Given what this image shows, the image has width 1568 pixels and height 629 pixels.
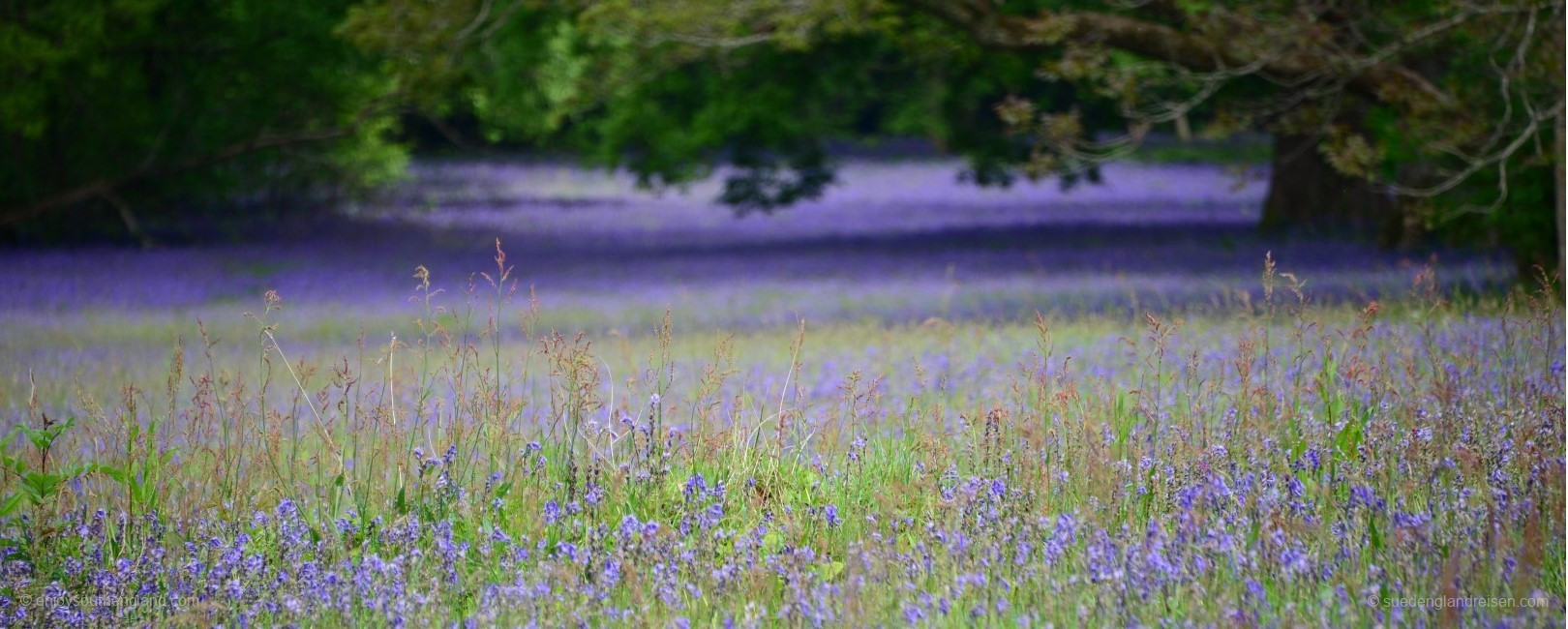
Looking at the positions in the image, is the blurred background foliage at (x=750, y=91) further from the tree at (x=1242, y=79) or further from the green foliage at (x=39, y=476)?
the green foliage at (x=39, y=476)

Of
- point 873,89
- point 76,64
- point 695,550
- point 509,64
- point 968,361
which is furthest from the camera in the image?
point 873,89

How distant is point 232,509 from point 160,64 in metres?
17.8

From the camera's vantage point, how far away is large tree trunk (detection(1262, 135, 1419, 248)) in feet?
58.4

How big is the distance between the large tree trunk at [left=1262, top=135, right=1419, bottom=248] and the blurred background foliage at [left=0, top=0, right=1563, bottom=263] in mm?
35

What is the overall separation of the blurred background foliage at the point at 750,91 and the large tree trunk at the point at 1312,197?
0.11 feet

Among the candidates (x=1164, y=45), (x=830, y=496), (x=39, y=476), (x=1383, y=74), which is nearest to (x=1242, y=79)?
(x=1164, y=45)

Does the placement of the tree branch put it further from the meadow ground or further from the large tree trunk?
the large tree trunk

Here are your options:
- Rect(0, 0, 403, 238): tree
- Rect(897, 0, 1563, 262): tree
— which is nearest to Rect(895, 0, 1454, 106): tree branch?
Rect(897, 0, 1563, 262): tree

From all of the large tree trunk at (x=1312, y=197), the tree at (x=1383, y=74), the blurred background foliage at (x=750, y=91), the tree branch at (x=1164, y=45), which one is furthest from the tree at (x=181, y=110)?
the large tree trunk at (x=1312, y=197)

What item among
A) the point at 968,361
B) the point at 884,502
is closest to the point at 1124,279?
the point at 968,361

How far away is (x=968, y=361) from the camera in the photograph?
7516 millimetres

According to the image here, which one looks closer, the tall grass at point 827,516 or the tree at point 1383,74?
the tall grass at point 827,516

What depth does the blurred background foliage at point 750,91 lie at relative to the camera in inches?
435

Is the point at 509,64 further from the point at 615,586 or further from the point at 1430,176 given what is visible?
the point at 615,586
